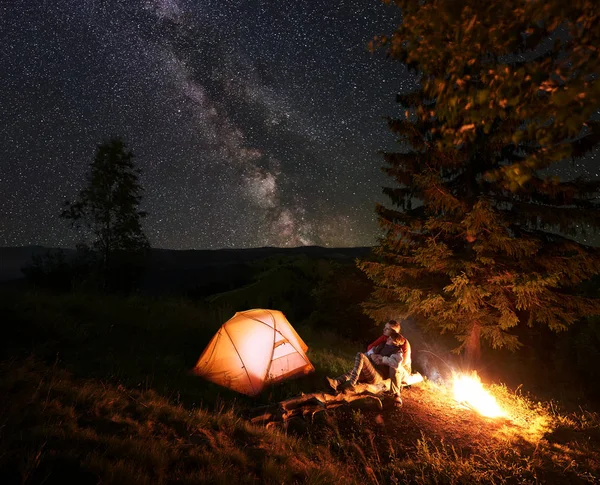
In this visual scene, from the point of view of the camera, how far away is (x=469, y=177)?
9961mm

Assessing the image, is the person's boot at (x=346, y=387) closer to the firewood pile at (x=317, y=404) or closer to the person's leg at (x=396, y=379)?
the firewood pile at (x=317, y=404)

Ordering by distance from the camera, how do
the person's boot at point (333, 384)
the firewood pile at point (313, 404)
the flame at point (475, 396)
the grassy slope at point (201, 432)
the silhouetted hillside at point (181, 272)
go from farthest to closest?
the silhouetted hillside at point (181, 272)
the flame at point (475, 396)
the person's boot at point (333, 384)
the firewood pile at point (313, 404)
the grassy slope at point (201, 432)

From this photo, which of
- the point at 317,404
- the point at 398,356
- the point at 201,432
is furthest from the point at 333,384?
the point at 201,432

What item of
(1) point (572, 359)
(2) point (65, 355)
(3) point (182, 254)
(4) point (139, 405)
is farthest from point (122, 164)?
(3) point (182, 254)

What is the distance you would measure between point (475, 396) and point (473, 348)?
88.2 inches

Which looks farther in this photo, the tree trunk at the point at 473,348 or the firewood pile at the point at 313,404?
the tree trunk at the point at 473,348

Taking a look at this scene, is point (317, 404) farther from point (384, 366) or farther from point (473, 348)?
point (473, 348)

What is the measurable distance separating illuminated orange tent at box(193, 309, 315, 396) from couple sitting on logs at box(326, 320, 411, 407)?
220 cm

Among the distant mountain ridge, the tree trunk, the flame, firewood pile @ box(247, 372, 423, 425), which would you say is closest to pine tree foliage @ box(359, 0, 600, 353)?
the tree trunk

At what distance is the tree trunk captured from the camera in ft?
31.5

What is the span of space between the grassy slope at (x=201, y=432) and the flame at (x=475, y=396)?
30 centimetres

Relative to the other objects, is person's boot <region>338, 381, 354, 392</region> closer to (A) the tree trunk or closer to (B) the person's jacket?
(B) the person's jacket

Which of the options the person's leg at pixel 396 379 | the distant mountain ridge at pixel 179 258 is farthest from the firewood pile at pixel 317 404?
the distant mountain ridge at pixel 179 258

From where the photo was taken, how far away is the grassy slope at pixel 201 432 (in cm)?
359
